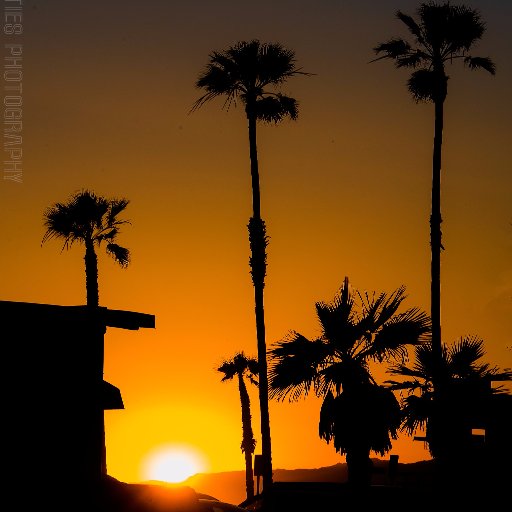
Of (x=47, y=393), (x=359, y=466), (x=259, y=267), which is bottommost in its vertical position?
(x=359, y=466)

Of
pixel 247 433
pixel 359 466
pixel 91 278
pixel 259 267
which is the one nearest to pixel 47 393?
pixel 359 466

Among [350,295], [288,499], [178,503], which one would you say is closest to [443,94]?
[350,295]

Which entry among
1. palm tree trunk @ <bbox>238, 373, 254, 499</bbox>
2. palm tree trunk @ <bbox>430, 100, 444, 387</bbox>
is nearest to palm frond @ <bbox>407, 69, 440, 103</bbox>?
palm tree trunk @ <bbox>430, 100, 444, 387</bbox>

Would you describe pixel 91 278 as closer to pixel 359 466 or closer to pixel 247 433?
pixel 359 466

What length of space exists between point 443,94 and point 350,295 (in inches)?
480

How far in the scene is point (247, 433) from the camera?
3423 inches

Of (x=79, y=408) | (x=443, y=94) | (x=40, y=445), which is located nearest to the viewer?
(x=40, y=445)

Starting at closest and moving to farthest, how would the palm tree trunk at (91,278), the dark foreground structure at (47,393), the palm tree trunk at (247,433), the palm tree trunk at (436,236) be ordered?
the dark foreground structure at (47,393) < the palm tree trunk at (436,236) < the palm tree trunk at (91,278) < the palm tree trunk at (247,433)

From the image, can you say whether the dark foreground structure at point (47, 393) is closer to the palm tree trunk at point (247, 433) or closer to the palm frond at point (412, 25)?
the palm frond at point (412, 25)

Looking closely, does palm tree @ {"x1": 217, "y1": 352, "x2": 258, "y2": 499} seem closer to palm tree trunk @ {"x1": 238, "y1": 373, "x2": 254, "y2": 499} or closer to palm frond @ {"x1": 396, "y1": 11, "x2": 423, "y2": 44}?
palm tree trunk @ {"x1": 238, "y1": 373, "x2": 254, "y2": 499}

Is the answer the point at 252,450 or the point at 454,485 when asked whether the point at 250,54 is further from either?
the point at 252,450

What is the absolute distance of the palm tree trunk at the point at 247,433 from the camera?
85.1m

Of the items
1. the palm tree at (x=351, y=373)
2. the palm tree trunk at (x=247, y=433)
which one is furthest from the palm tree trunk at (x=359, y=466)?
the palm tree trunk at (x=247, y=433)

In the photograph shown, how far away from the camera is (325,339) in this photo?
37.8 metres
